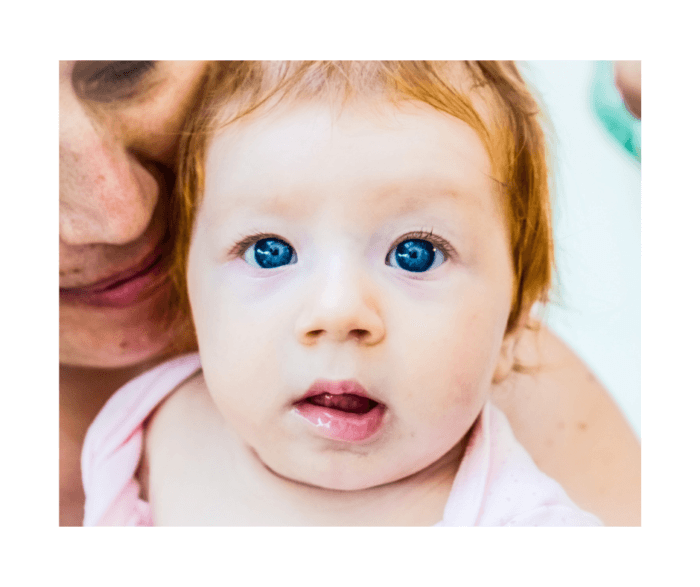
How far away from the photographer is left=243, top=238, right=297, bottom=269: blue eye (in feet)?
2.90

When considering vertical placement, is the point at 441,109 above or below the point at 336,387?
above

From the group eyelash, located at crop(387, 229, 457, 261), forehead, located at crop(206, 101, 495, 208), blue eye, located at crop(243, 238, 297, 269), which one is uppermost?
forehead, located at crop(206, 101, 495, 208)

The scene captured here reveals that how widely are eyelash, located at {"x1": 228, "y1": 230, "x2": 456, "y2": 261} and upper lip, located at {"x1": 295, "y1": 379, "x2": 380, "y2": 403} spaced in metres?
0.19

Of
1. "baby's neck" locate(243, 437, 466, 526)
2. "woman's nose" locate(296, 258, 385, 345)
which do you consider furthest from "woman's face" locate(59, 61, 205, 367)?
"baby's neck" locate(243, 437, 466, 526)

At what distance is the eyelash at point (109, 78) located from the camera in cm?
94

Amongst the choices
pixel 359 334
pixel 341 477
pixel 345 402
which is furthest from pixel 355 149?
pixel 341 477

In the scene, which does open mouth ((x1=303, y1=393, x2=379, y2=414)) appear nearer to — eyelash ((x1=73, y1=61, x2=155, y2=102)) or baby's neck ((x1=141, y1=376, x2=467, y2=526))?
baby's neck ((x1=141, y1=376, x2=467, y2=526))

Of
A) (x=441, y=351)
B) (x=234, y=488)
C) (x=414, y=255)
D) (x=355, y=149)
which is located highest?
(x=355, y=149)

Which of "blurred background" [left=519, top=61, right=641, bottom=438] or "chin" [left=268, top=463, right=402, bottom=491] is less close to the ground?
"blurred background" [left=519, top=61, right=641, bottom=438]

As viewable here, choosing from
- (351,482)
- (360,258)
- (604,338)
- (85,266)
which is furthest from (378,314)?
(85,266)

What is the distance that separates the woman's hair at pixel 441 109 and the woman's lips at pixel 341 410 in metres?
0.26

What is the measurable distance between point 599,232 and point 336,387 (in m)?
0.48

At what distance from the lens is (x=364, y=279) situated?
860mm

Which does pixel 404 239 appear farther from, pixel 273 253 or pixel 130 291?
pixel 130 291
